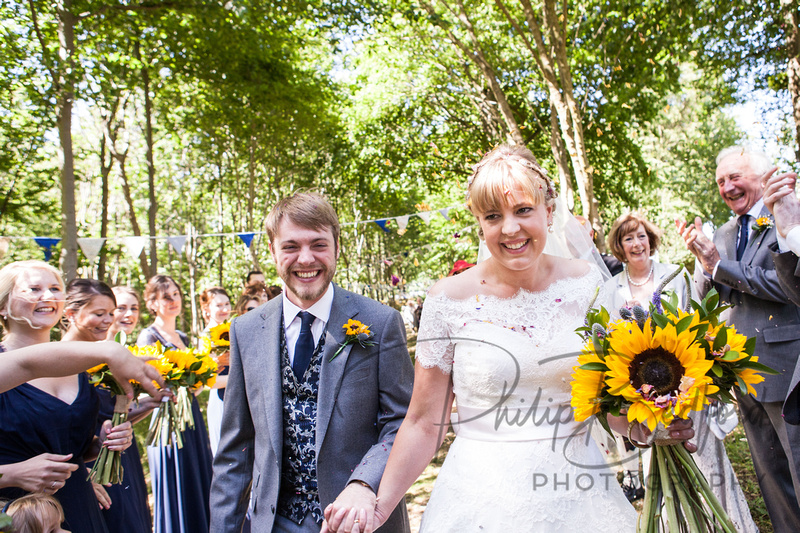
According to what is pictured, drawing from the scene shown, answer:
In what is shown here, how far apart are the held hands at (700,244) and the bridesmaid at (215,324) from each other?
13.2 feet

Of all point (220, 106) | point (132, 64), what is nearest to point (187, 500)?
point (132, 64)

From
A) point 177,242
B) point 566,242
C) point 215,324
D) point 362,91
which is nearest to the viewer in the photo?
point 566,242

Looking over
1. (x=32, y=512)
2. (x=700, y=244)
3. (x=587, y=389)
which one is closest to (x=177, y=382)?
(x=32, y=512)

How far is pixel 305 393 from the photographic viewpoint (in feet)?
8.48

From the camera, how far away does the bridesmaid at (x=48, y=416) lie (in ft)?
9.35

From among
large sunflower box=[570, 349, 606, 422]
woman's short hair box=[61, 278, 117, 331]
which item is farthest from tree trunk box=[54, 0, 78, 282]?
large sunflower box=[570, 349, 606, 422]

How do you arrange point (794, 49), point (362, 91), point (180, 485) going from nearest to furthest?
point (180, 485) → point (794, 49) → point (362, 91)

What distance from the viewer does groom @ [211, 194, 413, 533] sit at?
8.05 ft

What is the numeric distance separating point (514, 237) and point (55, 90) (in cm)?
852

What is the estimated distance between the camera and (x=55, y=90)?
8.19m

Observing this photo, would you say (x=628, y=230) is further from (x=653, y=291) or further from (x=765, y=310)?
(x=765, y=310)

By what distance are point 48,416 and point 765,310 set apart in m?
4.46

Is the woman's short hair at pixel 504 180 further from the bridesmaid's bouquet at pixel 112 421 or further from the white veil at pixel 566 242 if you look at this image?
the bridesmaid's bouquet at pixel 112 421

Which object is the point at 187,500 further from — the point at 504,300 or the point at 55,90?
the point at 55,90
